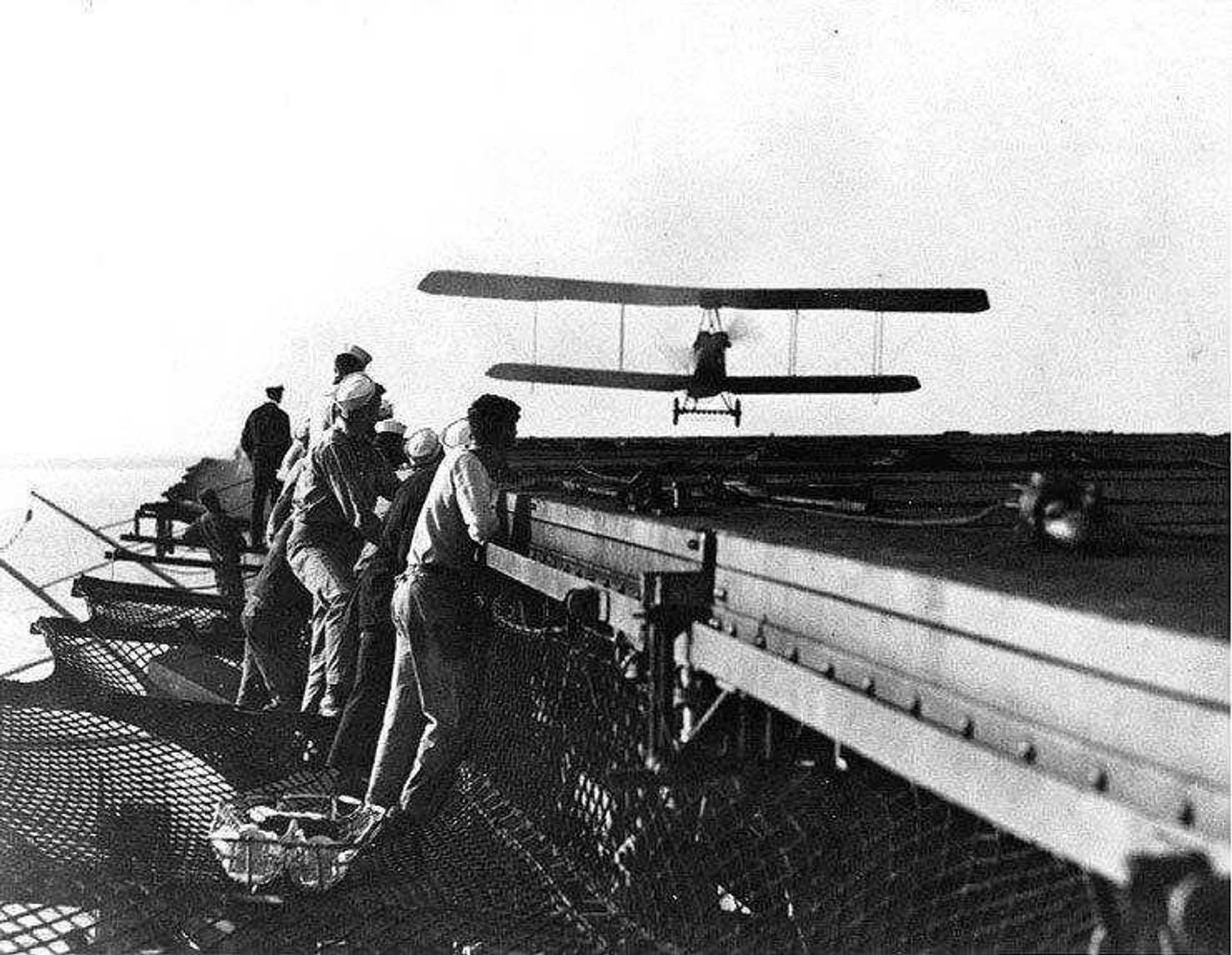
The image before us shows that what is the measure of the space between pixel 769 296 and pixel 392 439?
1392cm

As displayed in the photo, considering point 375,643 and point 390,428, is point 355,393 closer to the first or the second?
point 375,643

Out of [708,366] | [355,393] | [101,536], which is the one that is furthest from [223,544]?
[708,366]

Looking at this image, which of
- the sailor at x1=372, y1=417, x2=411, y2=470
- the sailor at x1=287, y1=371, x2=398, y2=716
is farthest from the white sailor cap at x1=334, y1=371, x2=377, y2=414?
the sailor at x1=372, y1=417, x2=411, y2=470

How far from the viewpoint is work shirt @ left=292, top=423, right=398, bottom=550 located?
767 centimetres

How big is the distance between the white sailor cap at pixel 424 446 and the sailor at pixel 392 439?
3.77 ft

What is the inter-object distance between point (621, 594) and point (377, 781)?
2.54 metres

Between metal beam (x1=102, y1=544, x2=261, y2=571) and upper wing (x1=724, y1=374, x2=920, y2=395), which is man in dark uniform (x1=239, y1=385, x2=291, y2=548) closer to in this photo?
metal beam (x1=102, y1=544, x2=261, y2=571)

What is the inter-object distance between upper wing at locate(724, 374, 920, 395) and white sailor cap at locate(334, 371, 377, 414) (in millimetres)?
13204

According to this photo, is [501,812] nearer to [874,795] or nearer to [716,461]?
[874,795]

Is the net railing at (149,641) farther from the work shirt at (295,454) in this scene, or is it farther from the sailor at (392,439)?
the sailor at (392,439)

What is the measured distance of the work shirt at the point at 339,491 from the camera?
302 inches

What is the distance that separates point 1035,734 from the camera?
2305mm

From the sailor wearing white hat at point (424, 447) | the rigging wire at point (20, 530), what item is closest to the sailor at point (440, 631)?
the sailor wearing white hat at point (424, 447)

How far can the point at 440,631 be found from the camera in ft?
20.2
